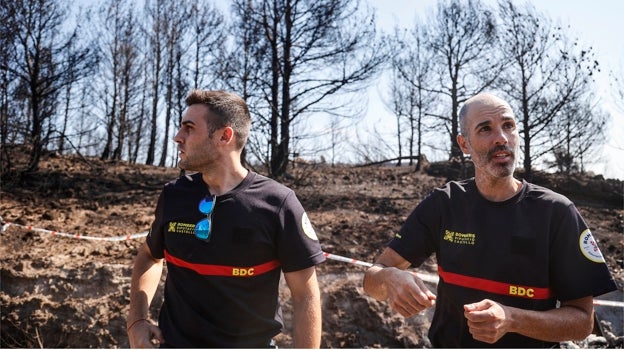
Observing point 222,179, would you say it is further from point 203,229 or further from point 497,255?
point 497,255

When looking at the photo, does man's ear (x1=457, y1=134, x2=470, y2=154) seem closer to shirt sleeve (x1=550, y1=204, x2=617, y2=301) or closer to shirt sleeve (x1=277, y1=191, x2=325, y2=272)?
shirt sleeve (x1=550, y1=204, x2=617, y2=301)

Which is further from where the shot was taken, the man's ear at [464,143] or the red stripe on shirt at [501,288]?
the man's ear at [464,143]

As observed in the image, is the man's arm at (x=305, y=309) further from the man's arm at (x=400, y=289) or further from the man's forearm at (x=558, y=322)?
the man's forearm at (x=558, y=322)

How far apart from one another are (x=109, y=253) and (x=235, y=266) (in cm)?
610

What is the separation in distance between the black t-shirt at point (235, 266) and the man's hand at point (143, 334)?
0.15ft

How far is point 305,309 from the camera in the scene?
2.52m

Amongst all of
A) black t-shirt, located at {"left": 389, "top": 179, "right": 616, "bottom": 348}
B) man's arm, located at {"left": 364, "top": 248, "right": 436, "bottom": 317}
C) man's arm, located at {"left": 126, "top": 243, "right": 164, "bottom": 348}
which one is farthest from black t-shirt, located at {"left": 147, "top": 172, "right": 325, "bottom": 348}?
black t-shirt, located at {"left": 389, "top": 179, "right": 616, "bottom": 348}

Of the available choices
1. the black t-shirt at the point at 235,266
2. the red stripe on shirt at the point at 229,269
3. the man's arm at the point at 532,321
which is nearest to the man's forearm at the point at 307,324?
the black t-shirt at the point at 235,266

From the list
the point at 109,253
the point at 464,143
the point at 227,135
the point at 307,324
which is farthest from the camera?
the point at 109,253

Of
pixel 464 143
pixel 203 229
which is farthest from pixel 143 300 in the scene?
pixel 464 143

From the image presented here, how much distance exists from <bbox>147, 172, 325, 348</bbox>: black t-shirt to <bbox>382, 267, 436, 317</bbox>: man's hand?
53cm

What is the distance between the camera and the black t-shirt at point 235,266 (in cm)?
249

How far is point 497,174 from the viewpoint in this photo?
2.48 metres

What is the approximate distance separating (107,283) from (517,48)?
13537 mm
